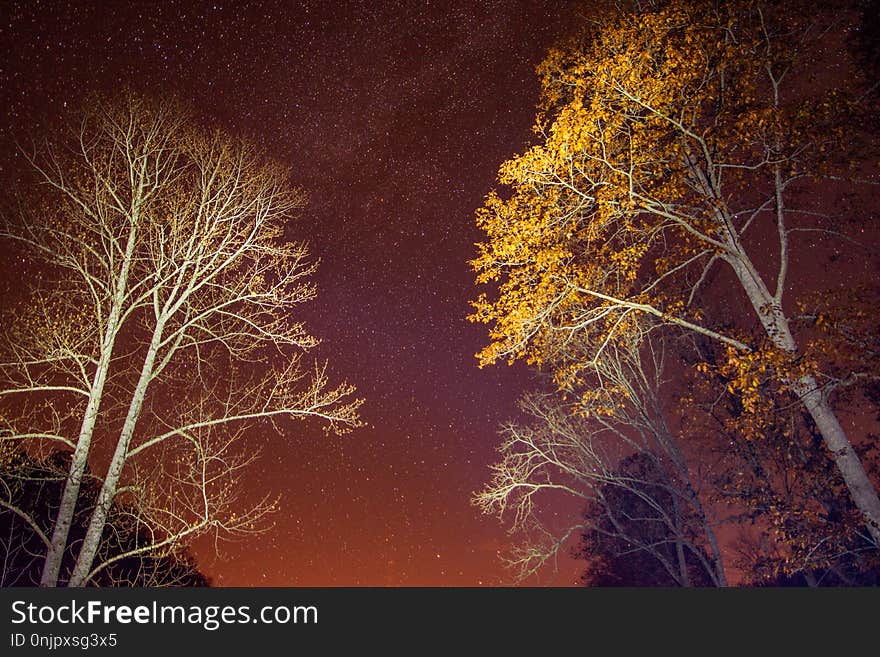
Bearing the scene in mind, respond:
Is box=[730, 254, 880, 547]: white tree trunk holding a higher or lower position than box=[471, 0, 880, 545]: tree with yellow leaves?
lower

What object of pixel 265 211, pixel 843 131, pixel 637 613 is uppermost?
pixel 265 211

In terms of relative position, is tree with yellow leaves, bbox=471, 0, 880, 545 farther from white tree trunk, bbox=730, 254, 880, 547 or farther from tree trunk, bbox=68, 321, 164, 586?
tree trunk, bbox=68, 321, 164, 586

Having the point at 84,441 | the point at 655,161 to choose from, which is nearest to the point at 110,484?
the point at 84,441

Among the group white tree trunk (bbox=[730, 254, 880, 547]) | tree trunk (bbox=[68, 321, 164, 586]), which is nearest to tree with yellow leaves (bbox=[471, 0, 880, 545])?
white tree trunk (bbox=[730, 254, 880, 547])

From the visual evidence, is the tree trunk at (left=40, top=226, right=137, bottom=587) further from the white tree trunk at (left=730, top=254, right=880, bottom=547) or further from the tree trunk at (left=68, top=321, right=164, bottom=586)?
the white tree trunk at (left=730, top=254, right=880, bottom=547)

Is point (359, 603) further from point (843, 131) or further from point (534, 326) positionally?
point (843, 131)

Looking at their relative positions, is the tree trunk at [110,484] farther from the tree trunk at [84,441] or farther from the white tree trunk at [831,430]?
the white tree trunk at [831,430]

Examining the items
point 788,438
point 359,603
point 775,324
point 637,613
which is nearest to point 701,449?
point 788,438

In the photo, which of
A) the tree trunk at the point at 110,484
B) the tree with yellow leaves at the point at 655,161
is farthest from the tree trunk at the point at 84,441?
the tree with yellow leaves at the point at 655,161

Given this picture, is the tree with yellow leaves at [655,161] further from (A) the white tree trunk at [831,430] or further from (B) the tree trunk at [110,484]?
(B) the tree trunk at [110,484]

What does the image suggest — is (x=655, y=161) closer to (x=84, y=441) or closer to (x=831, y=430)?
(x=831, y=430)

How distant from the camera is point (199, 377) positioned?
30.7 feet

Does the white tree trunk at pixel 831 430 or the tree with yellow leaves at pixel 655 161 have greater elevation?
the tree with yellow leaves at pixel 655 161

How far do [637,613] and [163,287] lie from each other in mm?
9051
